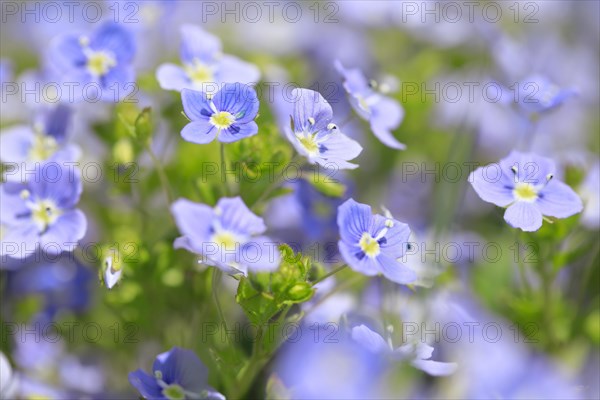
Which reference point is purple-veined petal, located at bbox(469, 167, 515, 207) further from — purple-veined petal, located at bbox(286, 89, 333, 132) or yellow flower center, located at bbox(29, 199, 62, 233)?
yellow flower center, located at bbox(29, 199, 62, 233)

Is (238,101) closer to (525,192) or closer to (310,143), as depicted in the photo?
(310,143)

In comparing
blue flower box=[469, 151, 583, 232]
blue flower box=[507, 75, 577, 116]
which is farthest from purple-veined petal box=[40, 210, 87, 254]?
blue flower box=[507, 75, 577, 116]

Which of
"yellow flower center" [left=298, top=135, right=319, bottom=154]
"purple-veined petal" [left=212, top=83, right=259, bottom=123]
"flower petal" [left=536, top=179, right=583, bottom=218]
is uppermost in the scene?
"purple-veined petal" [left=212, top=83, right=259, bottom=123]

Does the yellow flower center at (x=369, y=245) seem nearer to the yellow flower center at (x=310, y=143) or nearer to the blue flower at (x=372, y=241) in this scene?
the blue flower at (x=372, y=241)

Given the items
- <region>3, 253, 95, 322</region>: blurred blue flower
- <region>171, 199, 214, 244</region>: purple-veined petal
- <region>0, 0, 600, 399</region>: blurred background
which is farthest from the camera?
<region>3, 253, 95, 322</region>: blurred blue flower

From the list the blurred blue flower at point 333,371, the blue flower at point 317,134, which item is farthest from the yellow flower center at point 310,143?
the blurred blue flower at point 333,371

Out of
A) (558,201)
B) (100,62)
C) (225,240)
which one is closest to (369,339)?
(225,240)
